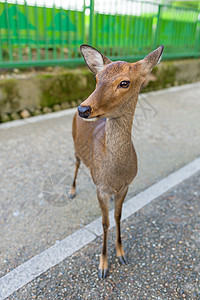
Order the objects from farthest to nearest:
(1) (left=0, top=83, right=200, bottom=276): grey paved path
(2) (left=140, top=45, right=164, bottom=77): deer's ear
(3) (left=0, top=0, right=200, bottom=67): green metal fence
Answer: (3) (left=0, top=0, right=200, bottom=67): green metal fence
(1) (left=0, top=83, right=200, bottom=276): grey paved path
(2) (left=140, top=45, right=164, bottom=77): deer's ear

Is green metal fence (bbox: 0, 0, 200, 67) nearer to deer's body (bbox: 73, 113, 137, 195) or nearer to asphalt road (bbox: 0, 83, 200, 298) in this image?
asphalt road (bbox: 0, 83, 200, 298)

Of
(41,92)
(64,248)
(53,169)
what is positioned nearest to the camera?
(64,248)

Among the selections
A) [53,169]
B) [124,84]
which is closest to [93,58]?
[124,84]

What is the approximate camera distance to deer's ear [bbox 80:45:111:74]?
5.85ft

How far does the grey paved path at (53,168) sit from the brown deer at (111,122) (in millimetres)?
747

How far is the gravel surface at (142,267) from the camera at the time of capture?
2100mm

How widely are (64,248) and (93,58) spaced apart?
179 cm

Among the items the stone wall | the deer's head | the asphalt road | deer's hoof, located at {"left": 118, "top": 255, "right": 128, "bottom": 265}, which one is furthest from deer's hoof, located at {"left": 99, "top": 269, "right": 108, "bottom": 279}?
the stone wall

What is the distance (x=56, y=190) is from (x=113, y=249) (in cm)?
118

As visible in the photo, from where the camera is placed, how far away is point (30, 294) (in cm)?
206

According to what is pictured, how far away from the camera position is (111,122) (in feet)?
5.97

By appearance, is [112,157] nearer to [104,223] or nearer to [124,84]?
[124,84]

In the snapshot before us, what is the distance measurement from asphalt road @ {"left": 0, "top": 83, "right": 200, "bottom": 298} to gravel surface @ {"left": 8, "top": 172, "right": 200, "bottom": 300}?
1.15 feet

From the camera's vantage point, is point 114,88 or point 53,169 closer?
point 114,88
